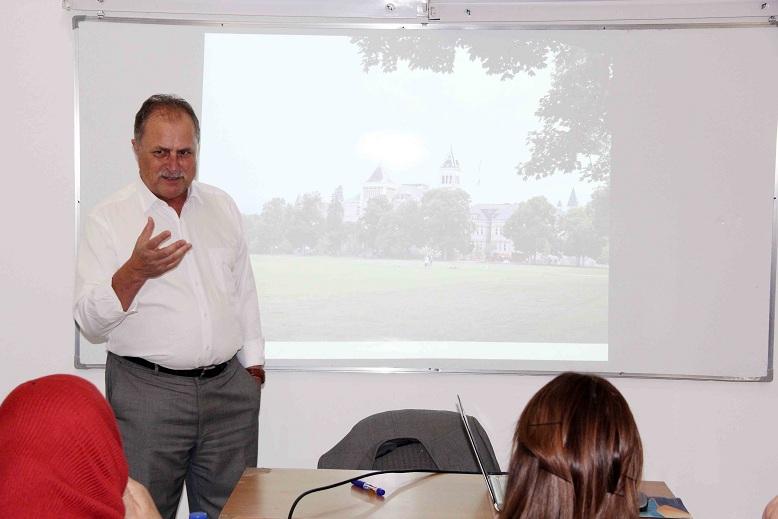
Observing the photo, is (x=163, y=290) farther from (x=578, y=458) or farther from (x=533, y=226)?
(x=578, y=458)

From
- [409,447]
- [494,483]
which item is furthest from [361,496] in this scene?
[409,447]

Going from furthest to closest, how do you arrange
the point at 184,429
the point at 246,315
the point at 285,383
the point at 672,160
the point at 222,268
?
the point at 285,383 < the point at 672,160 < the point at 246,315 < the point at 222,268 < the point at 184,429

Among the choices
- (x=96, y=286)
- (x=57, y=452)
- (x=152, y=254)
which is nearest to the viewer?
(x=57, y=452)

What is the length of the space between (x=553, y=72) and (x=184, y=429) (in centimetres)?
219

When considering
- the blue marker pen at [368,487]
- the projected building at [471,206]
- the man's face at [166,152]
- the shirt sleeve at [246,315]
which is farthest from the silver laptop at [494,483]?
the projected building at [471,206]

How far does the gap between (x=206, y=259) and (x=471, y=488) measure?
134cm

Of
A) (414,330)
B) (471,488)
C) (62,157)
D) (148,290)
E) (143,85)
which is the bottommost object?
(471,488)

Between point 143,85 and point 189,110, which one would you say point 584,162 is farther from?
point 143,85

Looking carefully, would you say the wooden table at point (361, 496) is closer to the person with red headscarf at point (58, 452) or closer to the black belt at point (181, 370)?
the black belt at point (181, 370)

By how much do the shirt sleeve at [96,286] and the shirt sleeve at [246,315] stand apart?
47 centimetres

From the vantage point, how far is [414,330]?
3.56m

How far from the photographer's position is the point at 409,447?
8.54 feet

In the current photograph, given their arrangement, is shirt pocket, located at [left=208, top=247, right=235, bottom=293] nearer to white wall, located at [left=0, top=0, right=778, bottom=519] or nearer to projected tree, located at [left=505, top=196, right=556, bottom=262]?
white wall, located at [left=0, top=0, right=778, bottom=519]

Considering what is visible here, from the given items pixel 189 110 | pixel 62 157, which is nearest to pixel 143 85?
pixel 62 157
